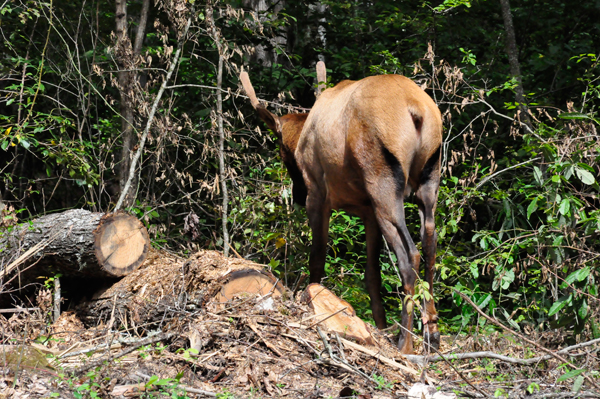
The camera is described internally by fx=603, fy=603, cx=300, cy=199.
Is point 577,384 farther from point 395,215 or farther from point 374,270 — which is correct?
point 374,270

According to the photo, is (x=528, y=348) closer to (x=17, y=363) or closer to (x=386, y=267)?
(x=386, y=267)

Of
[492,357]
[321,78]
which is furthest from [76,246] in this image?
[492,357]

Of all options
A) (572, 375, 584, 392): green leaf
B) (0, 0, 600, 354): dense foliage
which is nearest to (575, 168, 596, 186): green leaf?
(0, 0, 600, 354): dense foliage

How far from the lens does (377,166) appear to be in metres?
5.51

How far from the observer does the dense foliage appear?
662cm

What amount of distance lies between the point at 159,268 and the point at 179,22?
11.7 feet

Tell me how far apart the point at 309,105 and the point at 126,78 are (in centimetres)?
329

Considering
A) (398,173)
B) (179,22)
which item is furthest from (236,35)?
(398,173)

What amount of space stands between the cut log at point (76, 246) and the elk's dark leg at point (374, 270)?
2465 millimetres

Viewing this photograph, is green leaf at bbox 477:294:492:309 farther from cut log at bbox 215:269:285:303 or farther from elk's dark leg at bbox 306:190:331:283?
cut log at bbox 215:269:285:303

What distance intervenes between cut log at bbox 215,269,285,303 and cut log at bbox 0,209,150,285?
1.53 m

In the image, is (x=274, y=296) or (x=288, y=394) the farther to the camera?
(x=274, y=296)

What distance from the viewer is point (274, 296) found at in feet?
17.8

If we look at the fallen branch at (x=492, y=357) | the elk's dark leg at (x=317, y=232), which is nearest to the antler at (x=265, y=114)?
the elk's dark leg at (x=317, y=232)
